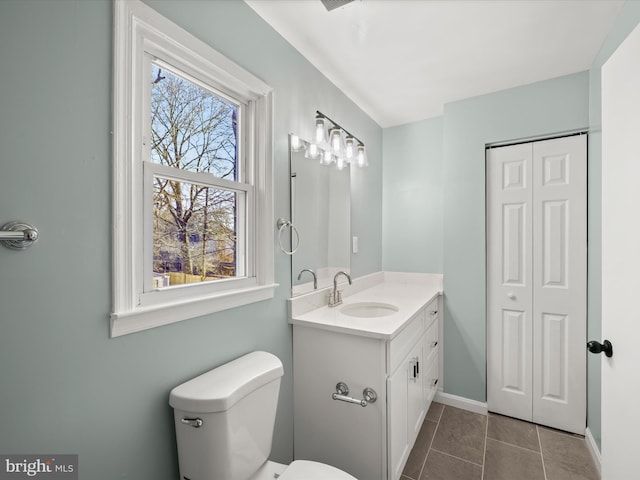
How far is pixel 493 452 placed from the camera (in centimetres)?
188

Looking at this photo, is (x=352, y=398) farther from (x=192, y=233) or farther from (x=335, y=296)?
(x=192, y=233)

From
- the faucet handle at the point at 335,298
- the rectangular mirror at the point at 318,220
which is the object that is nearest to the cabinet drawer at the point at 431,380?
the faucet handle at the point at 335,298

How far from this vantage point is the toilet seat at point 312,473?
1.09 meters

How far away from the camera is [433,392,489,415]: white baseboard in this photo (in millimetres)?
2312

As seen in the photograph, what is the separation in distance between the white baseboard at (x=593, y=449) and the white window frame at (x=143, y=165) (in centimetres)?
217

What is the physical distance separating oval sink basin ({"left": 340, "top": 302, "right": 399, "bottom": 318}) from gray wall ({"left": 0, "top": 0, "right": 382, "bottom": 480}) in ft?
3.55

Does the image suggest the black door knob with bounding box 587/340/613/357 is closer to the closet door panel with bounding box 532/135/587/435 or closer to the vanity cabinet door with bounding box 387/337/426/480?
the vanity cabinet door with bounding box 387/337/426/480

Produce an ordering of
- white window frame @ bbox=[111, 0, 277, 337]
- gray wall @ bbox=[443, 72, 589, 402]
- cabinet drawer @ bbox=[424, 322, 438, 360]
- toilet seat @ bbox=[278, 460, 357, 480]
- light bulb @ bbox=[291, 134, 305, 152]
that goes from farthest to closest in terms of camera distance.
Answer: gray wall @ bbox=[443, 72, 589, 402], cabinet drawer @ bbox=[424, 322, 438, 360], light bulb @ bbox=[291, 134, 305, 152], toilet seat @ bbox=[278, 460, 357, 480], white window frame @ bbox=[111, 0, 277, 337]

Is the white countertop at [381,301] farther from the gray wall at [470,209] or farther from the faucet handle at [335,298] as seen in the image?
the gray wall at [470,209]

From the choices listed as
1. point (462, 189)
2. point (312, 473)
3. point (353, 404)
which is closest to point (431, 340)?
point (353, 404)

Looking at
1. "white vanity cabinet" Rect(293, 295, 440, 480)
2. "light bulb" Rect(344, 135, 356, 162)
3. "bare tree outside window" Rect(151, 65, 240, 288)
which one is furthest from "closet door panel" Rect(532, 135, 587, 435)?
"bare tree outside window" Rect(151, 65, 240, 288)

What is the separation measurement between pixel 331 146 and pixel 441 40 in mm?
868

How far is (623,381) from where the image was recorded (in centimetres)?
93

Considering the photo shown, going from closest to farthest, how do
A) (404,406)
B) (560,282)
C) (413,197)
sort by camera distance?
1. (404,406)
2. (560,282)
3. (413,197)
